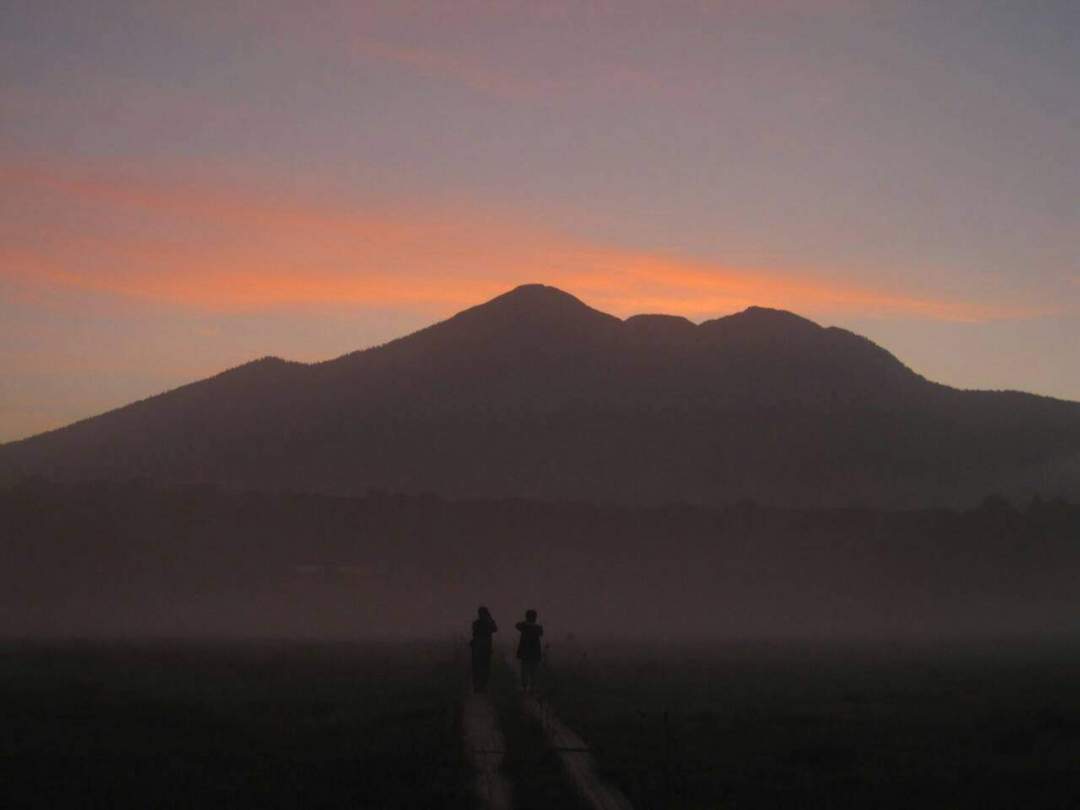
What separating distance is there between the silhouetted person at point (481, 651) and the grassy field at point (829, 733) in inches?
79.5

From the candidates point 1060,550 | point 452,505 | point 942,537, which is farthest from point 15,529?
point 1060,550

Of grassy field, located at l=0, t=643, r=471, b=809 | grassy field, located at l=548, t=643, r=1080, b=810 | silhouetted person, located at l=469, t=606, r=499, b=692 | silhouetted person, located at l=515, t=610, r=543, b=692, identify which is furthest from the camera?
silhouetted person, located at l=515, t=610, r=543, b=692

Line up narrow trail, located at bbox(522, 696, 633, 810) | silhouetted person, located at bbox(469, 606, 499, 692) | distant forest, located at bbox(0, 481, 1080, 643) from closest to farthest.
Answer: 1. narrow trail, located at bbox(522, 696, 633, 810)
2. silhouetted person, located at bbox(469, 606, 499, 692)
3. distant forest, located at bbox(0, 481, 1080, 643)

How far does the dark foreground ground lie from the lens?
23.1 meters

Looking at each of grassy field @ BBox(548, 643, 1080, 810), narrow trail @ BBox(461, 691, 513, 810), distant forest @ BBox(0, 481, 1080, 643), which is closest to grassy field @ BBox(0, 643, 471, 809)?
narrow trail @ BBox(461, 691, 513, 810)

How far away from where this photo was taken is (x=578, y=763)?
2577 cm

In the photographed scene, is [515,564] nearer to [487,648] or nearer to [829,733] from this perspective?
[487,648]

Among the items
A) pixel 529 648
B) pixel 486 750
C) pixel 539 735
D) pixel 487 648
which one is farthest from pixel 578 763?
pixel 529 648

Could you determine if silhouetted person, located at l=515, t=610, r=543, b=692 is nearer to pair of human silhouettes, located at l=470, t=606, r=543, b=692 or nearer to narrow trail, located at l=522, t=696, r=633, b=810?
pair of human silhouettes, located at l=470, t=606, r=543, b=692

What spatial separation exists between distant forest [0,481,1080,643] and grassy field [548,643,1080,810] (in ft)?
214

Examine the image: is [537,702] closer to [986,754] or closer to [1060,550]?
[986,754]

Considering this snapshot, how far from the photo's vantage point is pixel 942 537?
165125 mm

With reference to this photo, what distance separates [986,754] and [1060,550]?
14488 cm

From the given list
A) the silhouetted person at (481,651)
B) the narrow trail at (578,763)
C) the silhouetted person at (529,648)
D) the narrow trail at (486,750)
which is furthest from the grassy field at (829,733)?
the silhouetted person at (481,651)
